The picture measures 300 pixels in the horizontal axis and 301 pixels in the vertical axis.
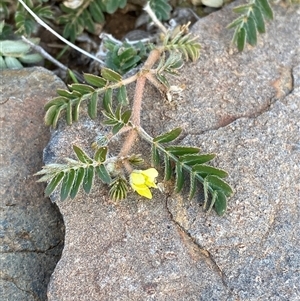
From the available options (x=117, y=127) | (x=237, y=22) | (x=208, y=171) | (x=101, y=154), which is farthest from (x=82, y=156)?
(x=237, y=22)

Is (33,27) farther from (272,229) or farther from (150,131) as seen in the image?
(272,229)

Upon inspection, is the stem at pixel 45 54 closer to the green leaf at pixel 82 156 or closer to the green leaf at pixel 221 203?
the green leaf at pixel 82 156

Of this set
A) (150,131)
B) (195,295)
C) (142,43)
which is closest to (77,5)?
(142,43)

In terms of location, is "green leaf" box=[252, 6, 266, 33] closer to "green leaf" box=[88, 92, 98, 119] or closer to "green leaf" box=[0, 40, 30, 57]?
"green leaf" box=[88, 92, 98, 119]

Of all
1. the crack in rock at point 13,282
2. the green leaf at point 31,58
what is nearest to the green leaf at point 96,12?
the green leaf at point 31,58

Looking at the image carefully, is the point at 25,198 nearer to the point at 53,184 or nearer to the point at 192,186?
the point at 53,184
